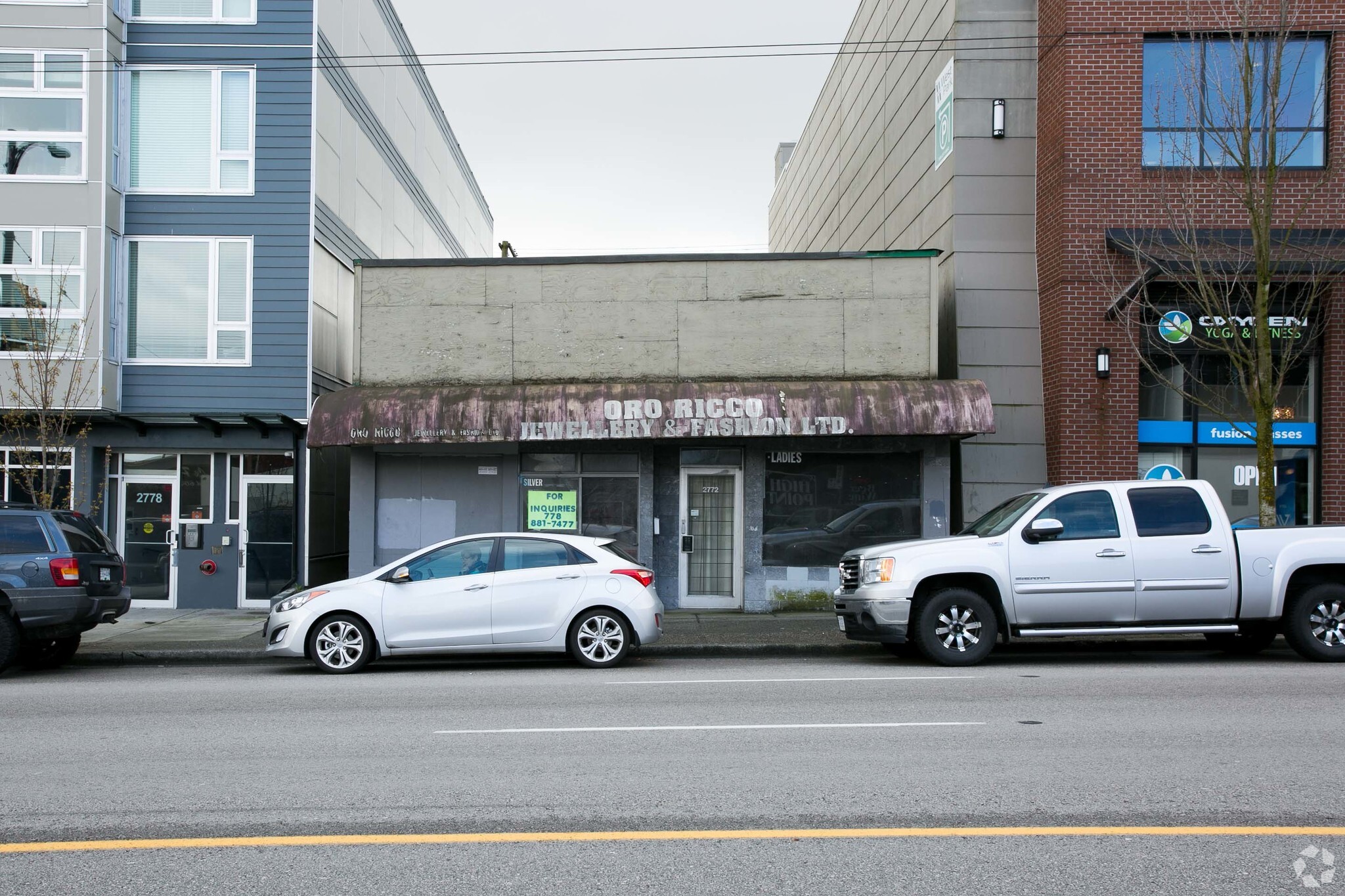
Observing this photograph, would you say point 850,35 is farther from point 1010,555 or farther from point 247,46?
point 1010,555

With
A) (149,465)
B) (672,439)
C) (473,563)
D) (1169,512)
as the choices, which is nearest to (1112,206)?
(1169,512)

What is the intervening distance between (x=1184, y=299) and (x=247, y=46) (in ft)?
48.5

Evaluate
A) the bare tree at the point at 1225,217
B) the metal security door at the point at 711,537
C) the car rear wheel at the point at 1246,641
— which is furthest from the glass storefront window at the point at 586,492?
the car rear wheel at the point at 1246,641

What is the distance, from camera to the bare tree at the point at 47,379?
15.5 m

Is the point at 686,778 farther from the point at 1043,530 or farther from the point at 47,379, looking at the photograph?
the point at 47,379

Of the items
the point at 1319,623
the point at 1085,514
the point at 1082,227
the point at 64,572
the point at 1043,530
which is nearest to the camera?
the point at 1043,530

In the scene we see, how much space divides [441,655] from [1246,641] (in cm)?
918

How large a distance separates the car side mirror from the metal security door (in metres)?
5.75

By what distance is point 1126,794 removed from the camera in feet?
19.7

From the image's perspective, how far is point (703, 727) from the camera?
8094mm

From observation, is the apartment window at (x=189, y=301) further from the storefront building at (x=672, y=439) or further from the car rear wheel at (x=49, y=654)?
the car rear wheel at (x=49, y=654)

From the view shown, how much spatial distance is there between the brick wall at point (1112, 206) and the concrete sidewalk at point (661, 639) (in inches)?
193

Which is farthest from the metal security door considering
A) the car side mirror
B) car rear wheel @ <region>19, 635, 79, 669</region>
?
car rear wheel @ <region>19, 635, 79, 669</region>

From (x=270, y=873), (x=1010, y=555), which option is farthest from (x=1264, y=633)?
(x=270, y=873)
